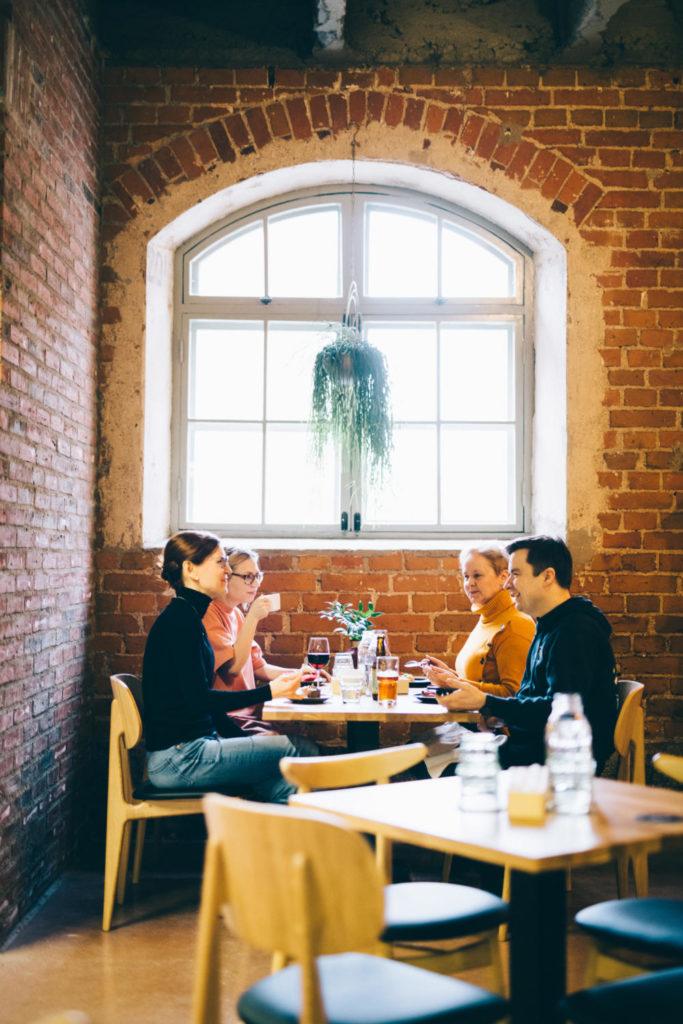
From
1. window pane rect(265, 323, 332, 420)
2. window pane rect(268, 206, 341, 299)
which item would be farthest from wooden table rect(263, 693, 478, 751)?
window pane rect(268, 206, 341, 299)

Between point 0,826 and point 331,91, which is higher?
point 331,91

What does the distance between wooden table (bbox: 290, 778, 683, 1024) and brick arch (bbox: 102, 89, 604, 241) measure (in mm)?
3385

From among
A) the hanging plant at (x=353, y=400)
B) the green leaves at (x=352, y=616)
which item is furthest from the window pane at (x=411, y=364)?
the green leaves at (x=352, y=616)

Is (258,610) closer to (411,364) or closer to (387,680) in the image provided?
(387,680)

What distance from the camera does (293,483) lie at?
521 centimetres

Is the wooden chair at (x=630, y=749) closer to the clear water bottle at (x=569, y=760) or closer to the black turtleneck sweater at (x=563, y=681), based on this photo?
the black turtleneck sweater at (x=563, y=681)

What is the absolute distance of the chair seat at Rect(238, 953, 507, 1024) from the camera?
186 cm

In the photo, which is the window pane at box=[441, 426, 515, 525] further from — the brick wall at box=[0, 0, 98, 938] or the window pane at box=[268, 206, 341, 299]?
the brick wall at box=[0, 0, 98, 938]

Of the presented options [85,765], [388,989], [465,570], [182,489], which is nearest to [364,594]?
[465,570]

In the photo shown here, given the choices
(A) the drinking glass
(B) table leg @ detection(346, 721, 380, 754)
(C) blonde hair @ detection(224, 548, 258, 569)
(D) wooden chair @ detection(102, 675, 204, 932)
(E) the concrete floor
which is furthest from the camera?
(C) blonde hair @ detection(224, 548, 258, 569)

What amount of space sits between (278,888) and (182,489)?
358 centimetres

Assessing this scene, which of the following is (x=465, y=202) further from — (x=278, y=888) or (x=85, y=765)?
(x=278, y=888)

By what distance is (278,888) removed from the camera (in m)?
1.78

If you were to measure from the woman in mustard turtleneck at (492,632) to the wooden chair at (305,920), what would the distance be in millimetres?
1954
